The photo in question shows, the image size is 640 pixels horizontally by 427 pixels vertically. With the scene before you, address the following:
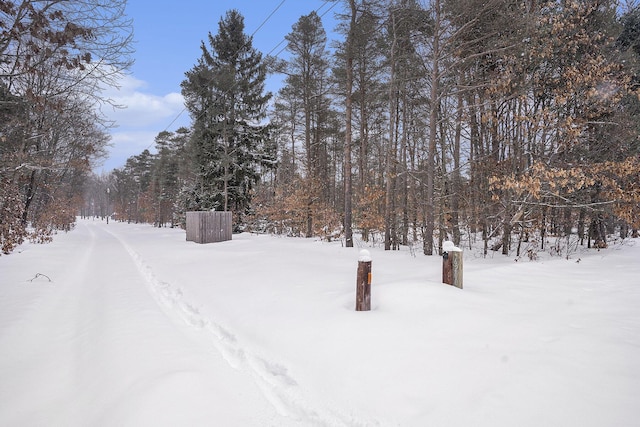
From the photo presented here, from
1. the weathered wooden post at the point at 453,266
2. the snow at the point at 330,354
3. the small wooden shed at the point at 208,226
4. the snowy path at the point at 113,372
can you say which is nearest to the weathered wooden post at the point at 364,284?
the snow at the point at 330,354

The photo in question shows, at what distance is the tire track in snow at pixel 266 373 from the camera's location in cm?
270

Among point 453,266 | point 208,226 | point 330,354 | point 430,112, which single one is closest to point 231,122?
point 208,226

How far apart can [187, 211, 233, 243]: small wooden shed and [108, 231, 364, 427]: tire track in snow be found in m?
10.5

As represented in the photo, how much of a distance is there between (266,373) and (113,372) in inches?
61.8

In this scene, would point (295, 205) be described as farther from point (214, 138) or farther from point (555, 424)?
point (555, 424)

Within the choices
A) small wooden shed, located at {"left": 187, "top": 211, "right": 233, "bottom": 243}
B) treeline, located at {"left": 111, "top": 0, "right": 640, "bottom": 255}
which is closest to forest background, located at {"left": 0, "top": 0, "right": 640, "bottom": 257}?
treeline, located at {"left": 111, "top": 0, "right": 640, "bottom": 255}

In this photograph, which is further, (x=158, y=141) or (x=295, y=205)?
(x=158, y=141)

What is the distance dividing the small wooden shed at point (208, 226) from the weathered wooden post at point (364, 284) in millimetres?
13008

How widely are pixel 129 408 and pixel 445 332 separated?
11.0ft

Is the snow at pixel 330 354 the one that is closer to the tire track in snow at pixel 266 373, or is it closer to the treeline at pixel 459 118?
the tire track in snow at pixel 266 373

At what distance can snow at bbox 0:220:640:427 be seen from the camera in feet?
8.74

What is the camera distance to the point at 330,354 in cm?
367

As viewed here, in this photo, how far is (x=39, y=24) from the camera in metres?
4.81

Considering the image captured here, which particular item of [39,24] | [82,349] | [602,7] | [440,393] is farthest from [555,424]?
[602,7]
